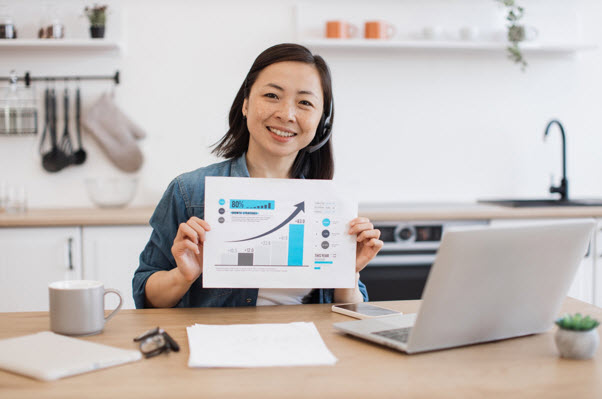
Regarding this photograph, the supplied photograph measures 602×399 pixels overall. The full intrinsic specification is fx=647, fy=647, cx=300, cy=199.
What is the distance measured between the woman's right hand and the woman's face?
0.37 metres

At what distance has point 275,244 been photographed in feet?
4.63

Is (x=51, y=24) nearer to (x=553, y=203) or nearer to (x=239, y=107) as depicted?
(x=239, y=107)

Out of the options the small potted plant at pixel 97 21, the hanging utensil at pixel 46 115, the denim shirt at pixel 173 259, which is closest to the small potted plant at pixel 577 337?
the denim shirt at pixel 173 259

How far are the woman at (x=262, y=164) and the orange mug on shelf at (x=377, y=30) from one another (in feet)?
5.35

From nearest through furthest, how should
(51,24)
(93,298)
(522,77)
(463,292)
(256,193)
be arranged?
(463,292) → (93,298) → (256,193) → (51,24) → (522,77)

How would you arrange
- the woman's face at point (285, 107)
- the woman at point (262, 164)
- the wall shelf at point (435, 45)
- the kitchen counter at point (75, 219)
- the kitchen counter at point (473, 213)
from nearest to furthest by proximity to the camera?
1. the woman at point (262, 164)
2. the woman's face at point (285, 107)
3. the kitchen counter at point (75, 219)
4. the kitchen counter at point (473, 213)
5. the wall shelf at point (435, 45)

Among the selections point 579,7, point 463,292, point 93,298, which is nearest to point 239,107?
point 93,298

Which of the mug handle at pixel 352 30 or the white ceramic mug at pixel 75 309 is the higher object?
the mug handle at pixel 352 30

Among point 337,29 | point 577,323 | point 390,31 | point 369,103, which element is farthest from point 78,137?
point 577,323

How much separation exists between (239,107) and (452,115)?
1992 millimetres

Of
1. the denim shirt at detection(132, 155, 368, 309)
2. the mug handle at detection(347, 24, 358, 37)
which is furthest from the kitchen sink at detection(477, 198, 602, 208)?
the denim shirt at detection(132, 155, 368, 309)

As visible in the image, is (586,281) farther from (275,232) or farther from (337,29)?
(275,232)

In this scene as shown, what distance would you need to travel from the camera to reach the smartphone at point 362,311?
138cm

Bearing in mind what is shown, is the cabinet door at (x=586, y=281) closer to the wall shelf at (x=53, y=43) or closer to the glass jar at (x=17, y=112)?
the wall shelf at (x=53, y=43)
